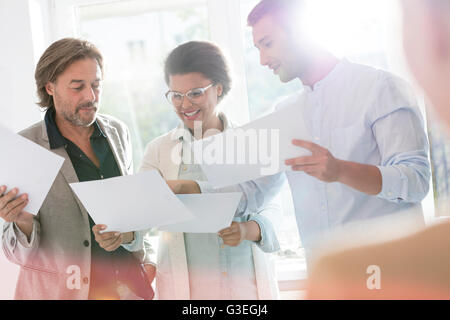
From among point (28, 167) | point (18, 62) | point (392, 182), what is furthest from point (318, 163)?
point (18, 62)

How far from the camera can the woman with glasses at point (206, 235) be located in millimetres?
1093

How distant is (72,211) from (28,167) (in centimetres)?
18

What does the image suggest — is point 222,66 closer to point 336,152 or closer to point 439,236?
point 336,152

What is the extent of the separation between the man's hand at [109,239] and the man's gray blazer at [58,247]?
59mm

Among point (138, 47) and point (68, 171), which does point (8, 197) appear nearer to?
point (68, 171)

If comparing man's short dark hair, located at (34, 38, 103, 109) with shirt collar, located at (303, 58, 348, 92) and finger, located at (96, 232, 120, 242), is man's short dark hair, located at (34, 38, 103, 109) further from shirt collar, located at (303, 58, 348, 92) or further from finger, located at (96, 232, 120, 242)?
shirt collar, located at (303, 58, 348, 92)

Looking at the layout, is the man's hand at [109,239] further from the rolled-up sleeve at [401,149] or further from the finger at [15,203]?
the rolled-up sleeve at [401,149]

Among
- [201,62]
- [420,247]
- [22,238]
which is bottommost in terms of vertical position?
[420,247]

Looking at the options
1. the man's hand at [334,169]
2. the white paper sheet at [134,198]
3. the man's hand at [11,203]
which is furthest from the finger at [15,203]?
the man's hand at [334,169]

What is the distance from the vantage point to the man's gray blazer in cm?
112

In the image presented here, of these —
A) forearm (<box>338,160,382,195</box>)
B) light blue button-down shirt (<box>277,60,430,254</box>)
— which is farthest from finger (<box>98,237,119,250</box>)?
forearm (<box>338,160,382,195</box>)

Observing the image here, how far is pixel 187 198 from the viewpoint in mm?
1021

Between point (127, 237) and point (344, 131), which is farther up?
point (344, 131)

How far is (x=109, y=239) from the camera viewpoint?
41.9 inches
